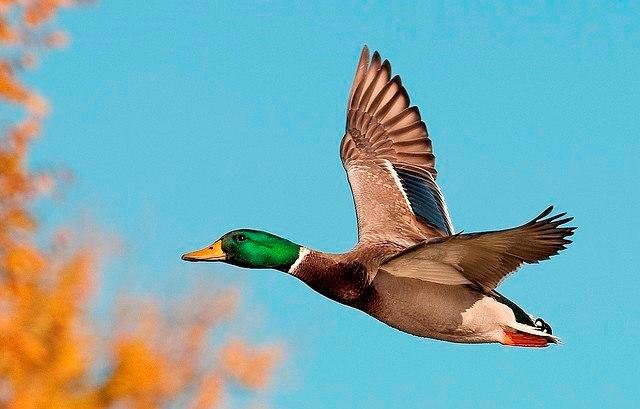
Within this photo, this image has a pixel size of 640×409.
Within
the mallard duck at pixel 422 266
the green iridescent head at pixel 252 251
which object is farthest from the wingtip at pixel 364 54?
the green iridescent head at pixel 252 251

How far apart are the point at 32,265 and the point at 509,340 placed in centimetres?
301

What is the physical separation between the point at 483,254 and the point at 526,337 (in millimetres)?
686

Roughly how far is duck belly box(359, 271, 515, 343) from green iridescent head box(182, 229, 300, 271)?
0.55 m

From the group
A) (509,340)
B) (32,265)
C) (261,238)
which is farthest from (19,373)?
(509,340)

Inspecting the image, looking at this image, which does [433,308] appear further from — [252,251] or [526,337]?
[252,251]

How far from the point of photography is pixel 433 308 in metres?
5.76

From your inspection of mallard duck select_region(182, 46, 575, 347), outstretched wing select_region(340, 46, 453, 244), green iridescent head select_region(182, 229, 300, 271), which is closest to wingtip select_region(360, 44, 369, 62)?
outstretched wing select_region(340, 46, 453, 244)

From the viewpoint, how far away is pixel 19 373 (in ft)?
31.4

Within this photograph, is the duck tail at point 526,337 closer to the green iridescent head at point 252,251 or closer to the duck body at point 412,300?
the duck body at point 412,300

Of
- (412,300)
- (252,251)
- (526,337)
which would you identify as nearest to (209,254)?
(252,251)

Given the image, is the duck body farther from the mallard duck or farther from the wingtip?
the wingtip

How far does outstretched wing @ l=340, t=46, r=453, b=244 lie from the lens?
23.1 ft

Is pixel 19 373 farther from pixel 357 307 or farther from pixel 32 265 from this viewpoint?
pixel 357 307

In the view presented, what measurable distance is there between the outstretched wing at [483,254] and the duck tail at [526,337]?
11.1 inches
